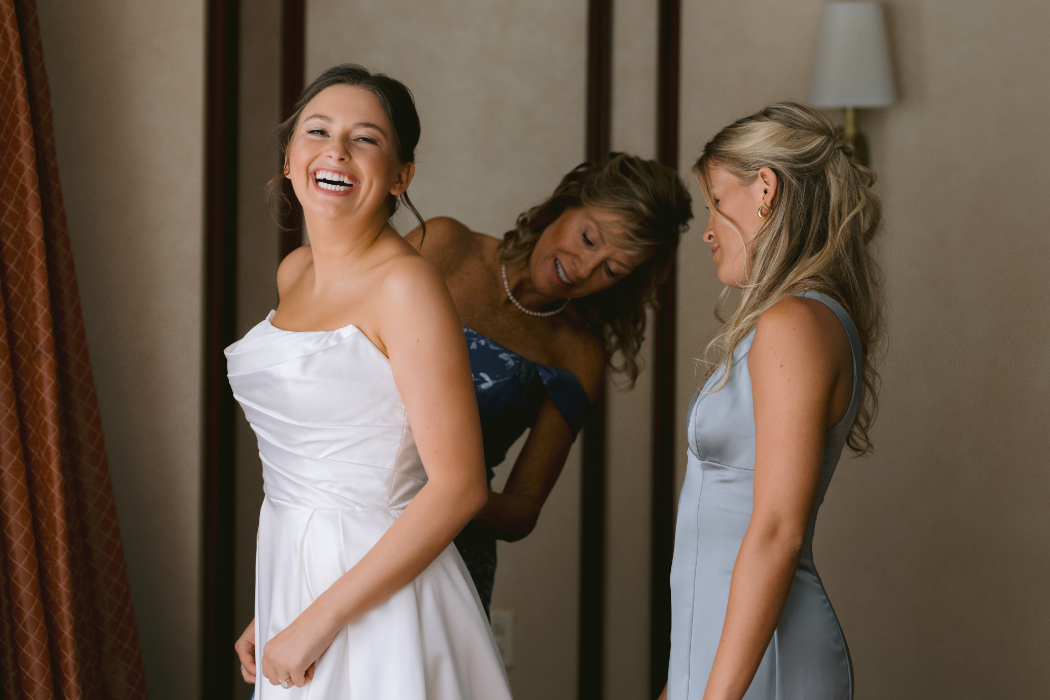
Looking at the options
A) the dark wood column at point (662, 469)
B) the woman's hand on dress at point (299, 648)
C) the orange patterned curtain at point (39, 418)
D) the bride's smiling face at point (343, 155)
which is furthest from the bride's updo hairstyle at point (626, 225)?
the woman's hand on dress at point (299, 648)

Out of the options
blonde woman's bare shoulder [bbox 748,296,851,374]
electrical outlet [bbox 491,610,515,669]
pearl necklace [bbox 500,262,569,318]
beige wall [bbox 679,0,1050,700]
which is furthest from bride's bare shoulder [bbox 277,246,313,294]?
electrical outlet [bbox 491,610,515,669]

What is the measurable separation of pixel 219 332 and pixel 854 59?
1930mm

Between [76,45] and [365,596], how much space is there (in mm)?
1567

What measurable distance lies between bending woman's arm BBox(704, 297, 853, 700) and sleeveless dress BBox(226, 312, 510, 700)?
0.35 m

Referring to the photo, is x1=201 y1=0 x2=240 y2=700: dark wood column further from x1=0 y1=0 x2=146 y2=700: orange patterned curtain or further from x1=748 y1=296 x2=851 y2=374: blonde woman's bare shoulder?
x1=748 y1=296 x2=851 y2=374: blonde woman's bare shoulder

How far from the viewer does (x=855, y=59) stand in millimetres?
2457

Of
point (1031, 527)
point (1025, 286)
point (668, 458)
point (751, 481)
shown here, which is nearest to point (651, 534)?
point (668, 458)

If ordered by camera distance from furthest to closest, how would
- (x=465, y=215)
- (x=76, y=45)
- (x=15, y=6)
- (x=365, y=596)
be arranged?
(x=465, y=215) < (x=76, y=45) < (x=15, y=6) < (x=365, y=596)

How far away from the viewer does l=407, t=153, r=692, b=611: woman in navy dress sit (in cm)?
186

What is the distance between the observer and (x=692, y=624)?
1312 mm

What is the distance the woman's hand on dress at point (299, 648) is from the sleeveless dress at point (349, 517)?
21 mm

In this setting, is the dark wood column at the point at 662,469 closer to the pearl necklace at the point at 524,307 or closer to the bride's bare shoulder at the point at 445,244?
the pearl necklace at the point at 524,307

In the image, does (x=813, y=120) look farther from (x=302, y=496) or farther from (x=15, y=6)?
(x=15, y=6)

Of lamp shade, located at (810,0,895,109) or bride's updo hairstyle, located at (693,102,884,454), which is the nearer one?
bride's updo hairstyle, located at (693,102,884,454)
